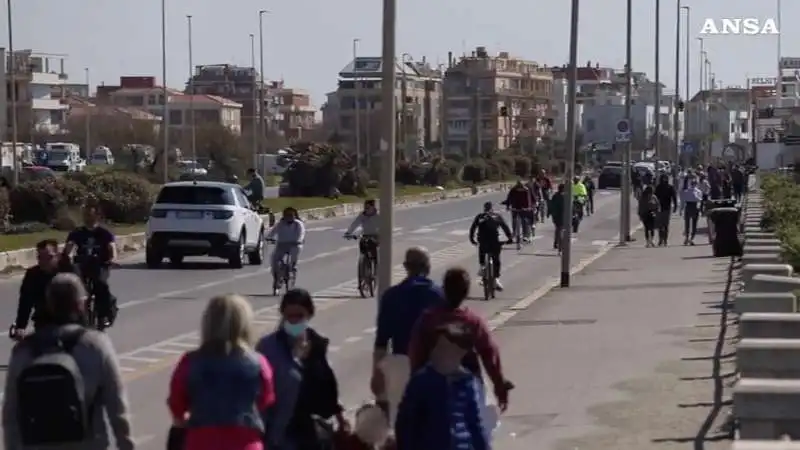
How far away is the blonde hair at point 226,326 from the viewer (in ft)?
24.3

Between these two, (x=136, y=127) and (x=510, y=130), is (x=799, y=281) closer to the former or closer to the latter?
(x=136, y=127)

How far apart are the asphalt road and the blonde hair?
5.01 m

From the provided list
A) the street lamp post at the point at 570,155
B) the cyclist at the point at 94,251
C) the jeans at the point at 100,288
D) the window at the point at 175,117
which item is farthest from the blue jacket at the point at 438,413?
the window at the point at 175,117

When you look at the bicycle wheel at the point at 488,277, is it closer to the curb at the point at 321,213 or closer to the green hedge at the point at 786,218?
the green hedge at the point at 786,218

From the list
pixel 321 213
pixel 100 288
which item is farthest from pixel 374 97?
pixel 100 288

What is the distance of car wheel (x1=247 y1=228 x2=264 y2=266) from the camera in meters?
35.2

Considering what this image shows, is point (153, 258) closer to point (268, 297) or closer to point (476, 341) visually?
point (268, 297)

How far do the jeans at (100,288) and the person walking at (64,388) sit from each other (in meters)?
10.3

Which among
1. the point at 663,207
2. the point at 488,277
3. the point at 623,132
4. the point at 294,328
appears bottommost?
the point at 488,277

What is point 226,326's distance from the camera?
7.41 meters

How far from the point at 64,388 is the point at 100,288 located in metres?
11.0

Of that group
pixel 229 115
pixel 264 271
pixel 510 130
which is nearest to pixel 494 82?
pixel 510 130

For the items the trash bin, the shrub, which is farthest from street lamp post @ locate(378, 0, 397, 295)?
the shrub

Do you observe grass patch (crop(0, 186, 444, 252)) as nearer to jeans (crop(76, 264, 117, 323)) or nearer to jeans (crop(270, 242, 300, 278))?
jeans (crop(270, 242, 300, 278))
